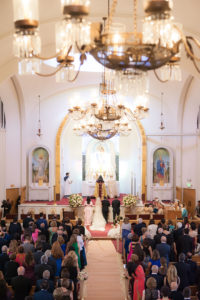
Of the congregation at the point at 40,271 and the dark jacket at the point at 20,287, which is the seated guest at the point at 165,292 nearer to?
the congregation at the point at 40,271

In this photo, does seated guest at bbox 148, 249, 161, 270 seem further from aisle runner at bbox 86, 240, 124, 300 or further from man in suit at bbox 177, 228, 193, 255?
man in suit at bbox 177, 228, 193, 255

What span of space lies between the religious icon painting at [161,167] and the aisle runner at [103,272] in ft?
27.1

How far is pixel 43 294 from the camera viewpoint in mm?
6465

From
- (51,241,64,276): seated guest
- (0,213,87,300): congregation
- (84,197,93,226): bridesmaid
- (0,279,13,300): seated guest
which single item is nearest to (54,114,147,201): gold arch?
(84,197,93,226): bridesmaid

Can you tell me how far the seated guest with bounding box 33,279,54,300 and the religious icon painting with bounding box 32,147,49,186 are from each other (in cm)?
1678

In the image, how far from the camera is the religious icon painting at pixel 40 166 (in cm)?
2319

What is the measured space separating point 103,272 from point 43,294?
18.4 ft

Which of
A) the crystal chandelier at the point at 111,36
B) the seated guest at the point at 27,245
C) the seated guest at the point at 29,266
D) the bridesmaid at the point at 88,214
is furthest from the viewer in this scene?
the bridesmaid at the point at 88,214

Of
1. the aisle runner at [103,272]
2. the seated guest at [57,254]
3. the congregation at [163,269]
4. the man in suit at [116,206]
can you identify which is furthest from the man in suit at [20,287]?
the man in suit at [116,206]

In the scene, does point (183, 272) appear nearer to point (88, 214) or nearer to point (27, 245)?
point (27, 245)

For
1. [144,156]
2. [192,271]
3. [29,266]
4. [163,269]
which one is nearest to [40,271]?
[29,266]

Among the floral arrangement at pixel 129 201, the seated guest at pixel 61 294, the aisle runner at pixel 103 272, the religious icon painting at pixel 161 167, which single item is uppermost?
the religious icon painting at pixel 161 167

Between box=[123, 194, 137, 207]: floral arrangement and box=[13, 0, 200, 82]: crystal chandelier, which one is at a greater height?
box=[13, 0, 200, 82]: crystal chandelier

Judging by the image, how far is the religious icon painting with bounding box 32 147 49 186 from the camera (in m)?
23.2
